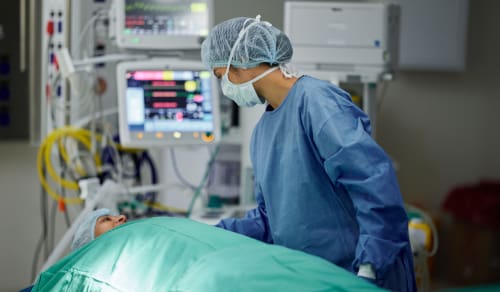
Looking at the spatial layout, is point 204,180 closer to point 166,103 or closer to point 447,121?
point 166,103

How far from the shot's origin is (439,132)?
579 cm

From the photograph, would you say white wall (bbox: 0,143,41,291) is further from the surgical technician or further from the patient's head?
the surgical technician

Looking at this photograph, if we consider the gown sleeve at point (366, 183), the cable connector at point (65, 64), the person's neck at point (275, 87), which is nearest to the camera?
the gown sleeve at point (366, 183)

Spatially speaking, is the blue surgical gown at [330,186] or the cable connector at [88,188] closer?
the blue surgical gown at [330,186]

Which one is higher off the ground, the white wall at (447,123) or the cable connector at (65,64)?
the cable connector at (65,64)

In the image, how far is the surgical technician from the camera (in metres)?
2.19

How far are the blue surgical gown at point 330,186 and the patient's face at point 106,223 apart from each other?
1.15ft

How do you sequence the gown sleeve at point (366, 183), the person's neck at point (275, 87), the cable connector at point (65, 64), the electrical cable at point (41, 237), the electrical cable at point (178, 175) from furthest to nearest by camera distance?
the electrical cable at point (41, 237) → the electrical cable at point (178, 175) → the cable connector at point (65, 64) → the person's neck at point (275, 87) → the gown sleeve at point (366, 183)

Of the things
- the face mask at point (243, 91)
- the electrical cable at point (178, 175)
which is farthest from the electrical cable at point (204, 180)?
the face mask at point (243, 91)

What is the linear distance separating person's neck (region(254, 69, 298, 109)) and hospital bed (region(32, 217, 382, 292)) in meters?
0.49

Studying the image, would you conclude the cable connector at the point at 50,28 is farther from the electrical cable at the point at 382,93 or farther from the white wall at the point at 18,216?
the electrical cable at the point at 382,93

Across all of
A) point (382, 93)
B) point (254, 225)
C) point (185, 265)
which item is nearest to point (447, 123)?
point (382, 93)

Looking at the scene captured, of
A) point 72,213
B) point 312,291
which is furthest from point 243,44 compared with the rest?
point 72,213

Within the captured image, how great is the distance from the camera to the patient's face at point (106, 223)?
102 inches
